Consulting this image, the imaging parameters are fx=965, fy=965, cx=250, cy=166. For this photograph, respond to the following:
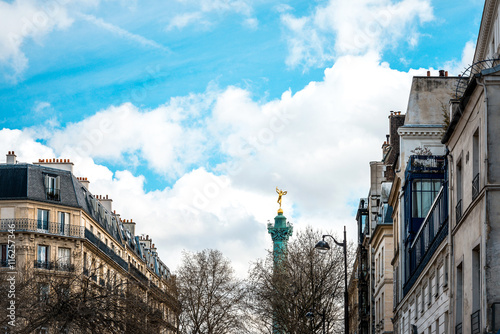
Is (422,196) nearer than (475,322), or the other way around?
(475,322)

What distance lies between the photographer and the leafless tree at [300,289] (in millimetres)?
62531

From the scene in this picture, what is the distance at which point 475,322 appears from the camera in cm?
2277

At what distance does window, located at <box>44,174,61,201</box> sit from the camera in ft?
208

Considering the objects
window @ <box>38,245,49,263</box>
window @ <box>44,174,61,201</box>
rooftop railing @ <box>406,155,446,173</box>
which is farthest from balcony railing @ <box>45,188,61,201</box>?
rooftop railing @ <box>406,155,446,173</box>

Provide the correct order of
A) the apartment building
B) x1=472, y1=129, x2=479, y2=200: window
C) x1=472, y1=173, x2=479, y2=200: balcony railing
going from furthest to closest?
the apartment building < x1=472, y1=129, x2=479, y2=200: window < x1=472, y1=173, x2=479, y2=200: balcony railing

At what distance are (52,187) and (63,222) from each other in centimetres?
243

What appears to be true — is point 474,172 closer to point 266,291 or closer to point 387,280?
point 387,280

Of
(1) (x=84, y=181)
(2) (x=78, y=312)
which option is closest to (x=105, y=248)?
(1) (x=84, y=181)

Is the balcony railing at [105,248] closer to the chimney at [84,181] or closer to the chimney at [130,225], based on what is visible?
the chimney at [84,181]

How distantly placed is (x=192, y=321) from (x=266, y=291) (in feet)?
31.9

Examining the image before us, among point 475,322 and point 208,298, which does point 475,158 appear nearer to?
point 475,322

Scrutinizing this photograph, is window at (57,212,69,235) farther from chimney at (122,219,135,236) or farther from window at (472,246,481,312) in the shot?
window at (472,246,481,312)

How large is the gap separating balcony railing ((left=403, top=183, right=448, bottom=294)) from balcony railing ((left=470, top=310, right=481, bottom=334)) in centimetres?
495

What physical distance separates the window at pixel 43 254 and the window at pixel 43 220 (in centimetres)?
129
